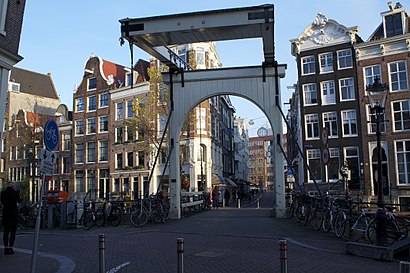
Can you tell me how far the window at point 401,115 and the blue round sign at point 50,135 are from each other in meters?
32.2

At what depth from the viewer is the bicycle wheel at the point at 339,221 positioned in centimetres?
1174

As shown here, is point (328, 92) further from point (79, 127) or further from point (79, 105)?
point (79, 105)

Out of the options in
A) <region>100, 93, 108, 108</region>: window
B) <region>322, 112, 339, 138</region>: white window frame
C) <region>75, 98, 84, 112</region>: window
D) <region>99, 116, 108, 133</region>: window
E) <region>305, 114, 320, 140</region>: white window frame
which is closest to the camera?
<region>322, 112, 339, 138</region>: white window frame

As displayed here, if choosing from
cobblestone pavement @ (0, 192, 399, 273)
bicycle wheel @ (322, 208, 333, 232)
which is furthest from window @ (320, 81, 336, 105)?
→ bicycle wheel @ (322, 208, 333, 232)

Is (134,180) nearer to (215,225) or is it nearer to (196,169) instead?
(196,169)

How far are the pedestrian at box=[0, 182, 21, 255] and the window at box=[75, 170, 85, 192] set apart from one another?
38.7m

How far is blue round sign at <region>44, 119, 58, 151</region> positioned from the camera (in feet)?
23.7

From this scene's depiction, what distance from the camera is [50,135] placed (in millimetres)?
7379

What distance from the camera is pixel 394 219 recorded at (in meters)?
10.5

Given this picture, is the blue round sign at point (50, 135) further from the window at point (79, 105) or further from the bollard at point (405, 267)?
the window at point (79, 105)

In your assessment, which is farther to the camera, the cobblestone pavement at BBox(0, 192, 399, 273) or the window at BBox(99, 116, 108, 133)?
the window at BBox(99, 116, 108, 133)

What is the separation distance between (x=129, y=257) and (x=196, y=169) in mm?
32267

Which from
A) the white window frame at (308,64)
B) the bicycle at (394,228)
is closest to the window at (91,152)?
the white window frame at (308,64)

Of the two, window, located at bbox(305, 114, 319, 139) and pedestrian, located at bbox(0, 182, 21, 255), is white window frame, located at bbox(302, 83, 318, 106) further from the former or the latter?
pedestrian, located at bbox(0, 182, 21, 255)
